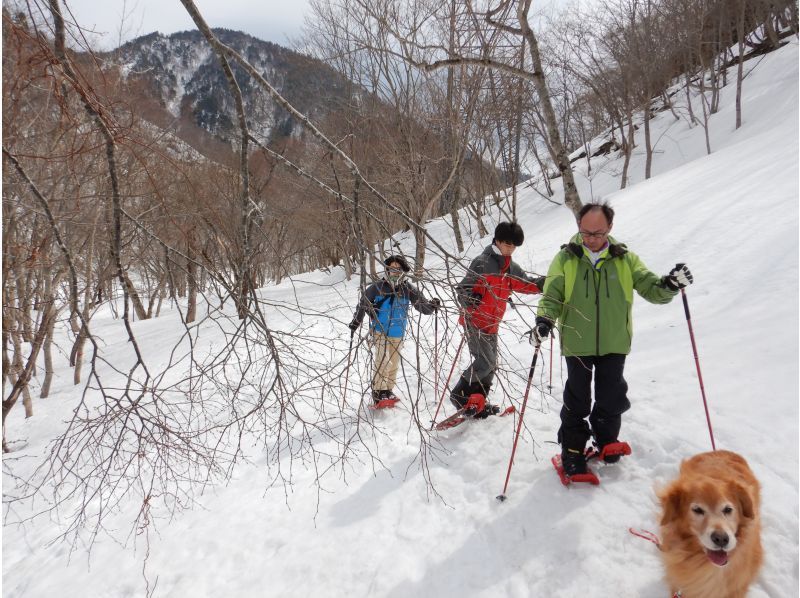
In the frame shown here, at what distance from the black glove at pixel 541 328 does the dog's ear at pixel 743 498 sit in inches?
46.6

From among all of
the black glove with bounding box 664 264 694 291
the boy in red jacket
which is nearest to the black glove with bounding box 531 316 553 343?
the boy in red jacket

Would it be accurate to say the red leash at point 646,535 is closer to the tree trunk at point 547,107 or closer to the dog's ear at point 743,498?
the dog's ear at point 743,498

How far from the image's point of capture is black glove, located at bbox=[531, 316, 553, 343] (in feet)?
8.85

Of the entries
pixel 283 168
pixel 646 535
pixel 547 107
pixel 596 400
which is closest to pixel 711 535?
pixel 646 535

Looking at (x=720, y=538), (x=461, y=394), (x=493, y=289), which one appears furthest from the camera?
(x=461, y=394)

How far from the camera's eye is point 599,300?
9.50 feet

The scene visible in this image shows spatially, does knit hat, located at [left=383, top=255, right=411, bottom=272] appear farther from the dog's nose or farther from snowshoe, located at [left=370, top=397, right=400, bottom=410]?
snowshoe, located at [left=370, top=397, right=400, bottom=410]

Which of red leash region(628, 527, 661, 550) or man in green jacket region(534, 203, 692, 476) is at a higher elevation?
man in green jacket region(534, 203, 692, 476)

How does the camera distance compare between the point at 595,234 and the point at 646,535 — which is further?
the point at 595,234

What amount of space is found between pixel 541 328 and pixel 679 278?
3.08 feet

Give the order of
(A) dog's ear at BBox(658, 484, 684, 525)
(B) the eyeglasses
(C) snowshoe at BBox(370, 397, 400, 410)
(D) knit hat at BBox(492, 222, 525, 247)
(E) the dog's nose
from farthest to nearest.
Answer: (C) snowshoe at BBox(370, 397, 400, 410) < (D) knit hat at BBox(492, 222, 525, 247) < (B) the eyeglasses < (A) dog's ear at BBox(658, 484, 684, 525) < (E) the dog's nose

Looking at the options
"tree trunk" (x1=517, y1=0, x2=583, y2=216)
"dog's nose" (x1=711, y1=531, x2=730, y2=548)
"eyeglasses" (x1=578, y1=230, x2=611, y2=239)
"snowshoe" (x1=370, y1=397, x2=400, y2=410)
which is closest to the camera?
"dog's nose" (x1=711, y1=531, x2=730, y2=548)

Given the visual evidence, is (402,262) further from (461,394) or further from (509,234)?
(461,394)

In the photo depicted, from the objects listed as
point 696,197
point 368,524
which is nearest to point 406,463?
point 368,524
